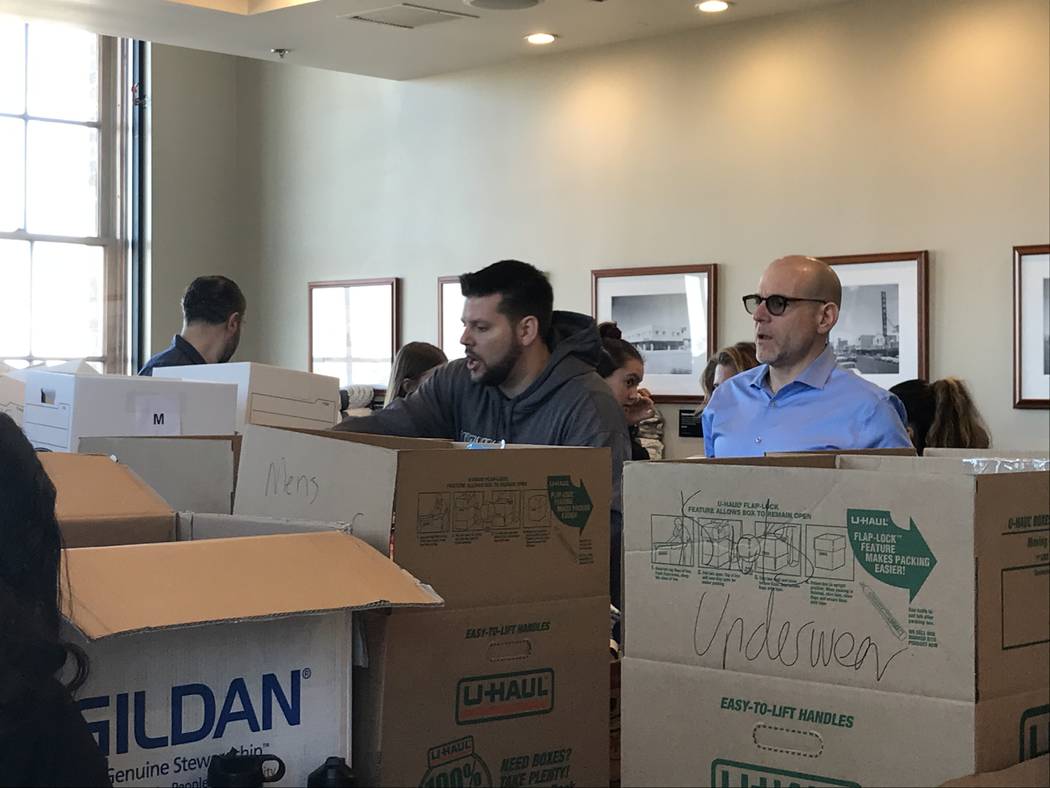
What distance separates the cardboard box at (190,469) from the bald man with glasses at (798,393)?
161 centimetres

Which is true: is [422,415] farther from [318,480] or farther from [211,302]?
[211,302]

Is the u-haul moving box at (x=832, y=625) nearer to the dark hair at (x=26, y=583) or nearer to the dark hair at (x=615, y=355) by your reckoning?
the dark hair at (x=26, y=583)

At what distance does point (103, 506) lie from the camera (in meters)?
1.85

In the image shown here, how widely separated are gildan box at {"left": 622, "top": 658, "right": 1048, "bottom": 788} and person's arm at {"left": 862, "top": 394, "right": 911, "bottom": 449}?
6.75ft

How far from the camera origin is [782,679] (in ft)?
4.11

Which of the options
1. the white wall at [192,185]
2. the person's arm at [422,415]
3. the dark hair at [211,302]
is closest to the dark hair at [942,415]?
the person's arm at [422,415]

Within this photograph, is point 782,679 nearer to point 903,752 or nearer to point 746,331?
point 903,752

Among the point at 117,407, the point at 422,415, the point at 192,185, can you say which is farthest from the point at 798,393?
the point at 192,185

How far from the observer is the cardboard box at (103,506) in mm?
1805

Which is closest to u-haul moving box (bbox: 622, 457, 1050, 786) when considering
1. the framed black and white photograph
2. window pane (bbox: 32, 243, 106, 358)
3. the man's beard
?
the man's beard

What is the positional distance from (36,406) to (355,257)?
180 inches

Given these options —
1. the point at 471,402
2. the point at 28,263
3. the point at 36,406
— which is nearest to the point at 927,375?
the point at 471,402

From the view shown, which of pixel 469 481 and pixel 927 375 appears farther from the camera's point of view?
pixel 927 375

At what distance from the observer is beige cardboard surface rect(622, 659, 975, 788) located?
1.16 meters
